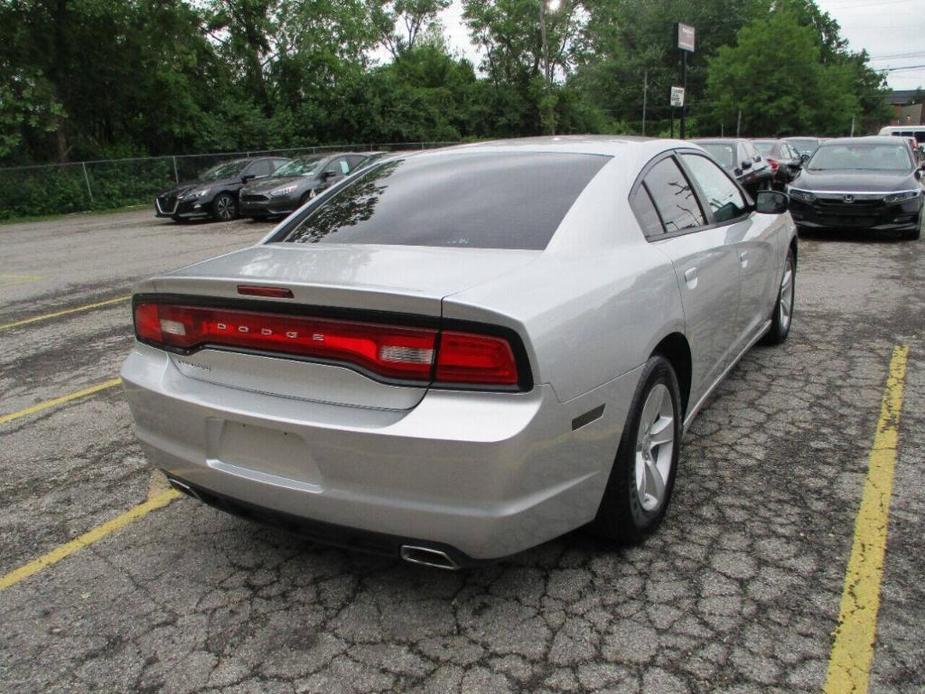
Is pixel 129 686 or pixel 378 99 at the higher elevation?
pixel 378 99

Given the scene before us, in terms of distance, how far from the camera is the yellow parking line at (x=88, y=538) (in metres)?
2.83

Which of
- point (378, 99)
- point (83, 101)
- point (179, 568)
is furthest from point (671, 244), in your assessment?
point (378, 99)

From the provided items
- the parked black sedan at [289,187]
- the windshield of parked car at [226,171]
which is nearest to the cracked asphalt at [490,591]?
the parked black sedan at [289,187]

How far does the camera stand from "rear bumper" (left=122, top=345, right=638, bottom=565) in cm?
209

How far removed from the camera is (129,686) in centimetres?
220

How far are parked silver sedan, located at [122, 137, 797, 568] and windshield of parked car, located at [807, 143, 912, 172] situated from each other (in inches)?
383

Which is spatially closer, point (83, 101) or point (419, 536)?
point (419, 536)

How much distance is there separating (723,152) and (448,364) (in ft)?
38.6

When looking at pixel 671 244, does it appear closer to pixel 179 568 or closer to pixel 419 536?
pixel 419 536

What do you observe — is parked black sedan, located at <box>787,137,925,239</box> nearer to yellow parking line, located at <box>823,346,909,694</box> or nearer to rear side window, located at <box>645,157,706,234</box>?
yellow parking line, located at <box>823,346,909,694</box>

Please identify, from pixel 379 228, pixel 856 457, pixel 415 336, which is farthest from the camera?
pixel 856 457

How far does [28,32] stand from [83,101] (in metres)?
3.02

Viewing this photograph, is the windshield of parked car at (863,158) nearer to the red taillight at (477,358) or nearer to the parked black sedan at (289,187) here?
the parked black sedan at (289,187)

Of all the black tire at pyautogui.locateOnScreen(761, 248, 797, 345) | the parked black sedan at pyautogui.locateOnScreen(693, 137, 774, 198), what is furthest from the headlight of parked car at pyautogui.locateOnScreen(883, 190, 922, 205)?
the black tire at pyautogui.locateOnScreen(761, 248, 797, 345)
